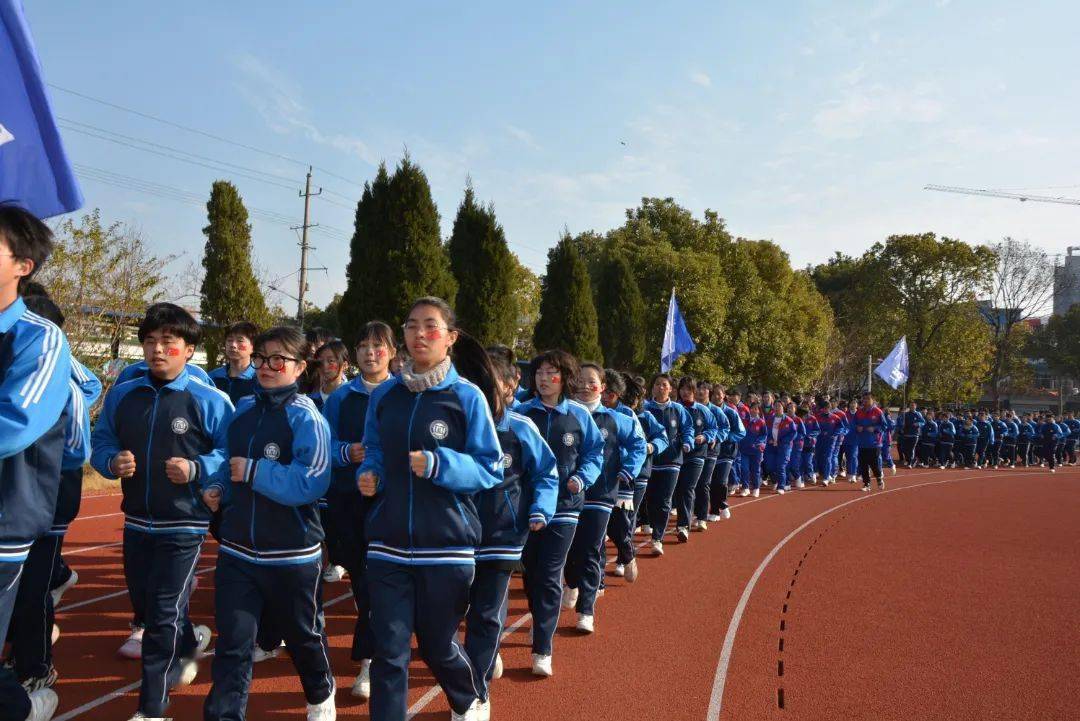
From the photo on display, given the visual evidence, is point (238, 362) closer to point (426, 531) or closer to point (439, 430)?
point (439, 430)

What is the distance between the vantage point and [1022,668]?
564cm

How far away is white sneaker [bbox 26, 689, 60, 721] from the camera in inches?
150

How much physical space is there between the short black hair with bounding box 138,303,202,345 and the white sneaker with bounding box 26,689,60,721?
181 centimetres

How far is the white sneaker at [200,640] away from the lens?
4660 mm

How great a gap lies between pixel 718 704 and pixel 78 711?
354 centimetres

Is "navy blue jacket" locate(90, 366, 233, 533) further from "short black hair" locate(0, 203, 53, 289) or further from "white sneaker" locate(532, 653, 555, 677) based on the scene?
"white sneaker" locate(532, 653, 555, 677)

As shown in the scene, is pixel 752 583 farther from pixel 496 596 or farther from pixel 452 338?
pixel 452 338

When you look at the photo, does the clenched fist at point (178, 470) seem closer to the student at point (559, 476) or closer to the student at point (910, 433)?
the student at point (559, 476)

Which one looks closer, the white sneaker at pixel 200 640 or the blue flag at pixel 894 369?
the white sneaker at pixel 200 640

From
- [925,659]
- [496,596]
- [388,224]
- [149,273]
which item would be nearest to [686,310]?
[388,224]

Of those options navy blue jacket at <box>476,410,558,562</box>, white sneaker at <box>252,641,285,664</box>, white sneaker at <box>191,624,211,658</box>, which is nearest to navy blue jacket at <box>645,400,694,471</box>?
navy blue jacket at <box>476,410,558,562</box>

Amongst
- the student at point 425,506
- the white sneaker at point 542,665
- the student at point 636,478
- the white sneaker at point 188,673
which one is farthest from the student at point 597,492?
the white sneaker at point 188,673

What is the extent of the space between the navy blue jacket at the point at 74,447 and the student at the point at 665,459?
594 cm

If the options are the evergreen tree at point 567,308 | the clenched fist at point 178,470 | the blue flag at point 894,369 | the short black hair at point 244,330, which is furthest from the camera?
the evergreen tree at point 567,308
